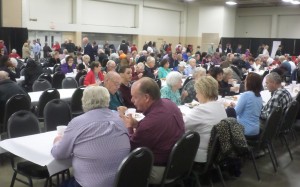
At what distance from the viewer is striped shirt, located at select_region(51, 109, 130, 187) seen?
2354 millimetres

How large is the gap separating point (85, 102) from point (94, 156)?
42 cm

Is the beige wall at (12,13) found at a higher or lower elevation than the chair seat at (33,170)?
higher

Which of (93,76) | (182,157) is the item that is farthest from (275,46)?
(182,157)

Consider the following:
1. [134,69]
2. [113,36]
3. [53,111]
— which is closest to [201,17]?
[113,36]

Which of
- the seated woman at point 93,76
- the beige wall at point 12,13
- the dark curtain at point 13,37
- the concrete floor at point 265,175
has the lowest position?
the concrete floor at point 265,175

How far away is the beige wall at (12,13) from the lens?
15.0 meters

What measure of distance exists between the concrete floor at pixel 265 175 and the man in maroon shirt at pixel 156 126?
147 cm

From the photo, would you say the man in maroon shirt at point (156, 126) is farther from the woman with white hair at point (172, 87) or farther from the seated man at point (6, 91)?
the seated man at point (6, 91)

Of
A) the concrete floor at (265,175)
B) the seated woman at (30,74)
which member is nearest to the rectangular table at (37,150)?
the concrete floor at (265,175)

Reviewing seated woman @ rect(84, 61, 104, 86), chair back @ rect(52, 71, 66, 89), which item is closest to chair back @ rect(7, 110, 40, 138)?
seated woman @ rect(84, 61, 104, 86)

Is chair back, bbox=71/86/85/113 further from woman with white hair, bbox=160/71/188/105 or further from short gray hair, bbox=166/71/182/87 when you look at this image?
short gray hair, bbox=166/71/182/87

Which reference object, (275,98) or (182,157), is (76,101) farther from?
(182,157)

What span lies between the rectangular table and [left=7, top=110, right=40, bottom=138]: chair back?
182 mm

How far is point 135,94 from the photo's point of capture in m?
2.91
